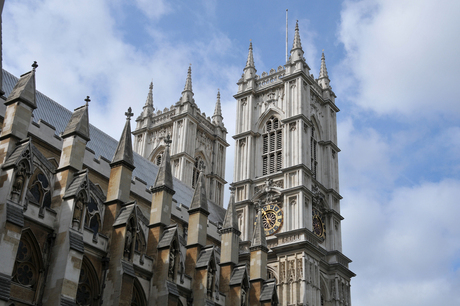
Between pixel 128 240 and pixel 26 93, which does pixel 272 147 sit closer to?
pixel 128 240

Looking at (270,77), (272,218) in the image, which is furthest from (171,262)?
(270,77)

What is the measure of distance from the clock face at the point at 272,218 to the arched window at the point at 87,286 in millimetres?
17027

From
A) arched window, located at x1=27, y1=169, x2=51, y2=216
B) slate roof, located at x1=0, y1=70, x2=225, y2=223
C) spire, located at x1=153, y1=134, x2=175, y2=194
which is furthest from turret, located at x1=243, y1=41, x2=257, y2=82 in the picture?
arched window, located at x1=27, y1=169, x2=51, y2=216

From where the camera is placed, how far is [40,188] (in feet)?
82.5

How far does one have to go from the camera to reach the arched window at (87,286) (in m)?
22.8

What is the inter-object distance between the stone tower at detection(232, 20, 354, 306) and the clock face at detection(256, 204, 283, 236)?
7 centimetres

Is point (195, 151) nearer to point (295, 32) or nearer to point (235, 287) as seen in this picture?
point (295, 32)

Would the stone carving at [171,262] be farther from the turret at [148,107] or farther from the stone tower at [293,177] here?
the turret at [148,107]

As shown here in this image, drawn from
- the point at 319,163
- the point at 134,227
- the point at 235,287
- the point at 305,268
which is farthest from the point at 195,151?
the point at 134,227

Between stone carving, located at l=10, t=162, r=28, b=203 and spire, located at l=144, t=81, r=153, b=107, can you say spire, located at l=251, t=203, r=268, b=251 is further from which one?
spire, located at l=144, t=81, r=153, b=107

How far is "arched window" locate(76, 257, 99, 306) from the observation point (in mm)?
22797

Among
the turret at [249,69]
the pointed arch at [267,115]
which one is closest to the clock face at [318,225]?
the pointed arch at [267,115]

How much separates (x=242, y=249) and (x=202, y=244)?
10252mm

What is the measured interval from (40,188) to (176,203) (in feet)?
33.8
